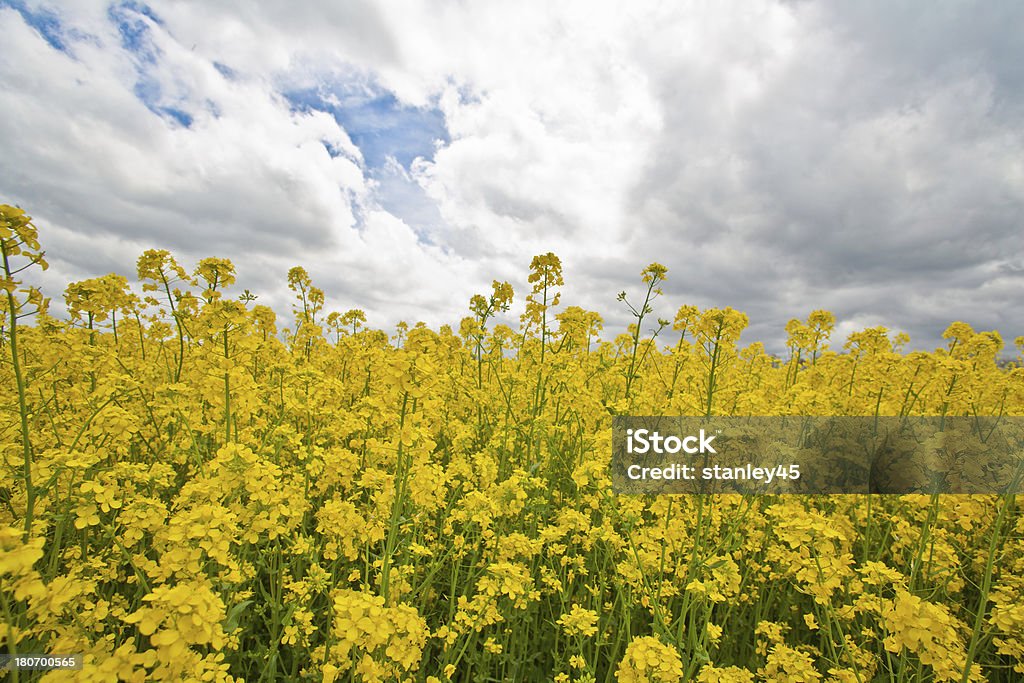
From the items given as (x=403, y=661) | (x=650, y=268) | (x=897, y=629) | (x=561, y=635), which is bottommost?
(x=561, y=635)

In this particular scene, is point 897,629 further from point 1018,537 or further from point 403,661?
point 1018,537

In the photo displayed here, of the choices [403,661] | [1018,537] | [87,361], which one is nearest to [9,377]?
[87,361]

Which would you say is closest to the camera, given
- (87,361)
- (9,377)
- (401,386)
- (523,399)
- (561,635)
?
(401,386)

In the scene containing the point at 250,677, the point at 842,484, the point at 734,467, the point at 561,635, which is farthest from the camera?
the point at 842,484

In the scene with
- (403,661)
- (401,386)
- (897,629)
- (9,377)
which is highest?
(401,386)

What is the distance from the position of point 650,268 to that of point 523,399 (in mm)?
2228

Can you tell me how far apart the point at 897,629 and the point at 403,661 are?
2.14 meters

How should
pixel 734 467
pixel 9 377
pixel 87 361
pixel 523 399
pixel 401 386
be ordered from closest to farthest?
pixel 401 386
pixel 734 467
pixel 87 361
pixel 9 377
pixel 523 399

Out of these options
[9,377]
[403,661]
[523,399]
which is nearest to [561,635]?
[403,661]

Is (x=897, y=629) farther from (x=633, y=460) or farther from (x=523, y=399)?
(x=523, y=399)

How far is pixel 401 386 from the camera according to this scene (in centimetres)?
251

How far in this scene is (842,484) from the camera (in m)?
4.52

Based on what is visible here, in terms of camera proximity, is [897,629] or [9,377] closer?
[897,629]

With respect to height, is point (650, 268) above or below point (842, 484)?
above
